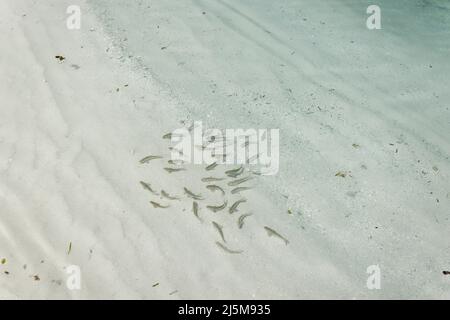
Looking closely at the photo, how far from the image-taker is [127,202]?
8.42 ft

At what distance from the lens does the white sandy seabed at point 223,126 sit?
231 centimetres

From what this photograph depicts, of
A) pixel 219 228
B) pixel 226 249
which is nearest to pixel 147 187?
pixel 219 228

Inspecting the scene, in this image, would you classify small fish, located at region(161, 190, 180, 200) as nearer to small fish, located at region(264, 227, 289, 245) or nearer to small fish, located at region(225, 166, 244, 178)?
small fish, located at region(225, 166, 244, 178)

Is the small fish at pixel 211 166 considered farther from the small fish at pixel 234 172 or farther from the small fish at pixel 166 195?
the small fish at pixel 166 195

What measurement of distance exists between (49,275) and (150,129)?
112 cm

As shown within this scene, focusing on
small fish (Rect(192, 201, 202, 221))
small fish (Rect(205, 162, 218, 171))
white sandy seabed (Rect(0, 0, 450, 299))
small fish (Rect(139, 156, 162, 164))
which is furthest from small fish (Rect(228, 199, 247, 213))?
small fish (Rect(139, 156, 162, 164))

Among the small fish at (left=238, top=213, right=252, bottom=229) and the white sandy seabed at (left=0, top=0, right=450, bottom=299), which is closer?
the white sandy seabed at (left=0, top=0, right=450, bottom=299)

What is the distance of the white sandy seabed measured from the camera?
2314 millimetres

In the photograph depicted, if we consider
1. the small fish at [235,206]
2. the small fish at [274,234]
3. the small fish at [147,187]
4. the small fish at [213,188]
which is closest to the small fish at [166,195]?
the small fish at [147,187]

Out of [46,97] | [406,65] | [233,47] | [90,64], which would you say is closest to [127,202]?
[46,97]

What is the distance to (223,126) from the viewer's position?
3057 mm

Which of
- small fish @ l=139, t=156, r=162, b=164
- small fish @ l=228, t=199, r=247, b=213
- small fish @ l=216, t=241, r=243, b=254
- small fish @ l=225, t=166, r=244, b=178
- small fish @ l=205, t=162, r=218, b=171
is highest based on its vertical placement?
small fish @ l=139, t=156, r=162, b=164

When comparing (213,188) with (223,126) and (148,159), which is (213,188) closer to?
(148,159)
